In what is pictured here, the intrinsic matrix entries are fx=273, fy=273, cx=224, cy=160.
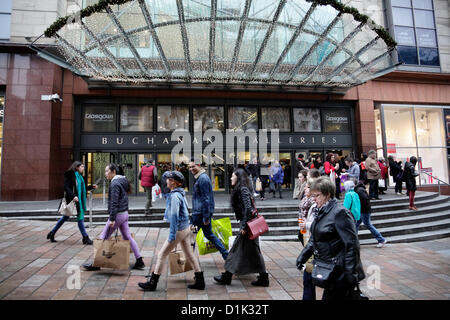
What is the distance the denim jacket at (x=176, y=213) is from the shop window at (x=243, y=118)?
1118 cm

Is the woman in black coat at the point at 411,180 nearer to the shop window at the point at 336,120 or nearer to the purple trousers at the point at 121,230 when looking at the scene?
the shop window at the point at 336,120

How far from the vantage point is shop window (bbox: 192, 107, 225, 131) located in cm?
1477

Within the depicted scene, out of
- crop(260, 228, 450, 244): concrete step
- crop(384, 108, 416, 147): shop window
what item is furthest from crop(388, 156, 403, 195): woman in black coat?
crop(384, 108, 416, 147): shop window

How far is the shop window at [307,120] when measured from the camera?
15633 millimetres

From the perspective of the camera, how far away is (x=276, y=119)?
15445 mm

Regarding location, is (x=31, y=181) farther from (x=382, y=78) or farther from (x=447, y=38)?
(x=447, y=38)

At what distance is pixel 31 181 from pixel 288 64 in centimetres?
1248

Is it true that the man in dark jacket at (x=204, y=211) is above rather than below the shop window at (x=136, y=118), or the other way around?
below

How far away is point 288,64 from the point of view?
11914mm

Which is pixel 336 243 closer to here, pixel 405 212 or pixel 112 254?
pixel 112 254

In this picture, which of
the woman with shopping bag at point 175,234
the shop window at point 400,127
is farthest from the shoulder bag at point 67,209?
the shop window at point 400,127

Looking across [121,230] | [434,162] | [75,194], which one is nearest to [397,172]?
[434,162]

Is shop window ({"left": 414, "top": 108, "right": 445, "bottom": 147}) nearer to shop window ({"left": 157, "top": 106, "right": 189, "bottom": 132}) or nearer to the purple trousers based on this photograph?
shop window ({"left": 157, "top": 106, "right": 189, "bottom": 132})

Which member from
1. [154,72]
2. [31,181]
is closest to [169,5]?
[154,72]
